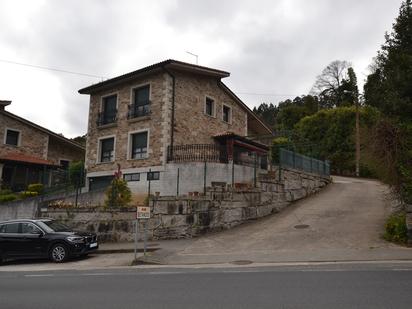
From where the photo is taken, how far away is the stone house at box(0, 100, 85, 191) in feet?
94.2

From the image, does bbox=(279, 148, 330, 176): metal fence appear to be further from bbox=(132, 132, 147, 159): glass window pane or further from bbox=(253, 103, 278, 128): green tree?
bbox=(253, 103, 278, 128): green tree

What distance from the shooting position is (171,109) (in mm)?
22641

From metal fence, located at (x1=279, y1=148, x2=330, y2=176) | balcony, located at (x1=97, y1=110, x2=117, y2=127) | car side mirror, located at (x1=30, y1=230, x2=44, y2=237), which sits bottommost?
car side mirror, located at (x1=30, y1=230, x2=44, y2=237)

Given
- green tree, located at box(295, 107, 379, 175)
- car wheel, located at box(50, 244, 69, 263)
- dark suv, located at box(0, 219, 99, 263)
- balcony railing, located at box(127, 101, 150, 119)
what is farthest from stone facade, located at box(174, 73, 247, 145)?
green tree, located at box(295, 107, 379, 175)

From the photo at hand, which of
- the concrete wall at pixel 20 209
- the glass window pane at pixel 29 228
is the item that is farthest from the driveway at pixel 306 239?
the concrete wall at pixel 20 209

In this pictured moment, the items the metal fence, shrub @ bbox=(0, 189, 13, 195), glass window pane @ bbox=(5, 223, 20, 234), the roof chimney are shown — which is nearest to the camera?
glass window pane @ bbox=(5, 223, 20, 234)

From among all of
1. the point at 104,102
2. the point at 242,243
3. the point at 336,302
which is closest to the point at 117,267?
the point at 242,243

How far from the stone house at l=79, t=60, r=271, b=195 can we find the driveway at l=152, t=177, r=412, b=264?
4321mm

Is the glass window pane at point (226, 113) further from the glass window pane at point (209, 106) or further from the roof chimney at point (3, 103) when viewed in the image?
the roof chimney at point (3, 103)

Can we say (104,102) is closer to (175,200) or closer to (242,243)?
(175,200)

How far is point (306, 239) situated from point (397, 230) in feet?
9.22

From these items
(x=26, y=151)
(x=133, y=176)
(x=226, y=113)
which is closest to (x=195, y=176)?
(x=133, y=176)

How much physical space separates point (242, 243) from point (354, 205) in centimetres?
679

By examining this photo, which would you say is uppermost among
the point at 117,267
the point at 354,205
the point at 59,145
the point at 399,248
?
the point at 59,145
